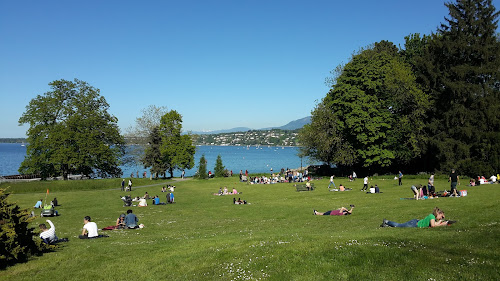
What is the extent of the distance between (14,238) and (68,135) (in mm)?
52506

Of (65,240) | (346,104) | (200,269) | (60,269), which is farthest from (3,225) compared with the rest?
(346,104)

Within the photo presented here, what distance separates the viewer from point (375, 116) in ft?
176

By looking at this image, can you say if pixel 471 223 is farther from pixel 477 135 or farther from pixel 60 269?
pixel 477 135

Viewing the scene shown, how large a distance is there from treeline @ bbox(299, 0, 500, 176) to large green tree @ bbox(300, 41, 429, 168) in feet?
0.45

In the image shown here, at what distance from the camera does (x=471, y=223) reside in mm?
16484

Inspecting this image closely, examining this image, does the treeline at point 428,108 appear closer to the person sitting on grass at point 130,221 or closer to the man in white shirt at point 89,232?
the person sitting on grass at point 130,221

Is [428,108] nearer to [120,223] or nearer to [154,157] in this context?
[120,223]

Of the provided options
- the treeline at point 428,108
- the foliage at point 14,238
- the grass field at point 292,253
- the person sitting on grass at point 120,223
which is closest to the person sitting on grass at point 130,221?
the person sitting on grass at point 120,223

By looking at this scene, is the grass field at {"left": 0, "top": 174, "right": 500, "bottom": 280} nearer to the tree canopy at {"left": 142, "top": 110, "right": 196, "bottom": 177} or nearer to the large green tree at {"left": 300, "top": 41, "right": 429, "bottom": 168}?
the large green tree at {"left": 300, "top": 41, "right": 429, "bottom": 168}

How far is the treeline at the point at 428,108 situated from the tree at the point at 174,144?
86.6ft

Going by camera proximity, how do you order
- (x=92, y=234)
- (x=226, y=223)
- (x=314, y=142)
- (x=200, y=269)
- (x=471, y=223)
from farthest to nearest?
(x=314, y=142) < (x=226, y=223) < (x=92, y=234) < (x=471, y=223) < (x=200, y=269)

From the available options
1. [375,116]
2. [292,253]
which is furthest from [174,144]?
[292,253]

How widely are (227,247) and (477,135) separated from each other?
4411 cm

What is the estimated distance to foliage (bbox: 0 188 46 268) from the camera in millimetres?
12461
